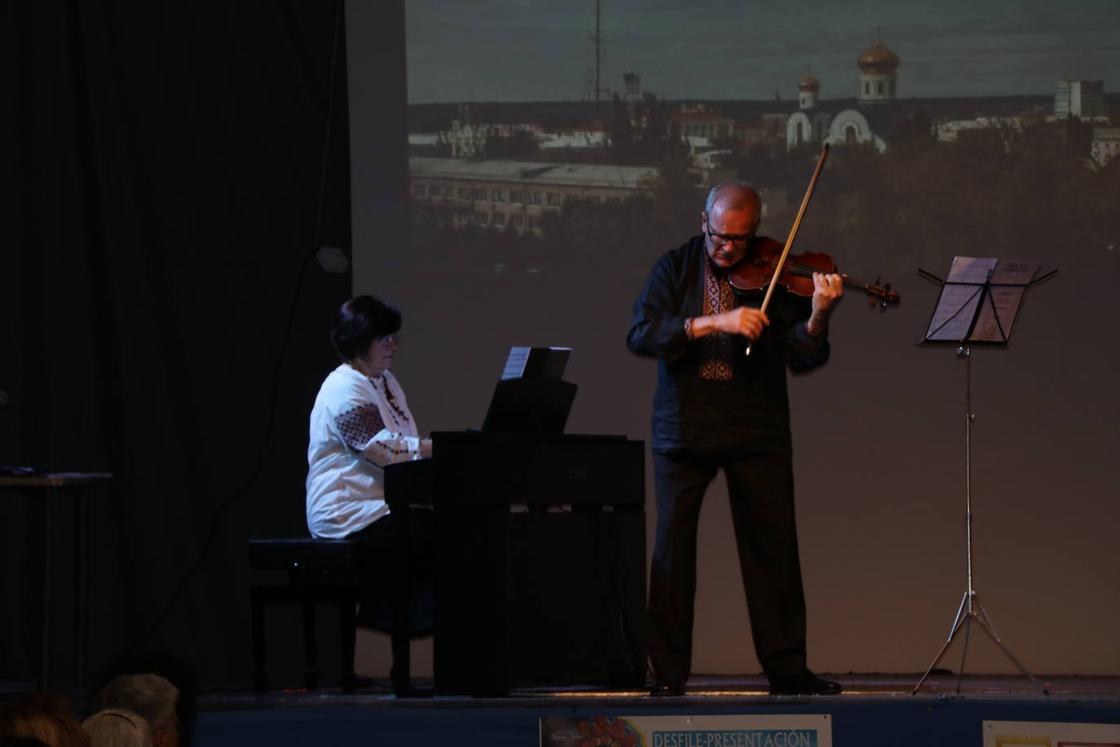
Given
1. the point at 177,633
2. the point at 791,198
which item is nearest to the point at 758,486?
the point at 791,198

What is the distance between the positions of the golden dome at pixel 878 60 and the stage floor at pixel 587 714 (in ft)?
8.25

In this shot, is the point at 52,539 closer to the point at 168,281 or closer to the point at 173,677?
the point at 168,281

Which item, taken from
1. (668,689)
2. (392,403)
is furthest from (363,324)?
(668,689)

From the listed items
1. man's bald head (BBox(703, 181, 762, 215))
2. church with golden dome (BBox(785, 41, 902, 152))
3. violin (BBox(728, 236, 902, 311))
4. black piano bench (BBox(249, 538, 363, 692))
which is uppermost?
church with golden dome (BBox(785, 41, 902, 152))

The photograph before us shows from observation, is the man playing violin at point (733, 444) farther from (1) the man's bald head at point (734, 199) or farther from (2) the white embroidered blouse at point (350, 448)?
(2) the white embroidered blouse at point (350, 448)

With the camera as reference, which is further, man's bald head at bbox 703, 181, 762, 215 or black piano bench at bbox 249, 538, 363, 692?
black piano bench at bbox 249, 538, 363, 692

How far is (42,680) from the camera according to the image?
15.3 ft

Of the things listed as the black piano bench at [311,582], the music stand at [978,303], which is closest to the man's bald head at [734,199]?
the music stand at [978,303]

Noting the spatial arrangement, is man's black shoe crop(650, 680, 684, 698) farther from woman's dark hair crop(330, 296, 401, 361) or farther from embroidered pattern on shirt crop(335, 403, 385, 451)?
woman's dark hair crop(330, 296, 401, 361)

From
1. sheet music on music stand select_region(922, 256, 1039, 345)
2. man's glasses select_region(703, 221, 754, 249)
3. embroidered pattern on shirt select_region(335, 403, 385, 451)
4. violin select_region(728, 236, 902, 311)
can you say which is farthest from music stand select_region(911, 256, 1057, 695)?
embroidered pattern on shirt select_region(335, 403, 385, 451)

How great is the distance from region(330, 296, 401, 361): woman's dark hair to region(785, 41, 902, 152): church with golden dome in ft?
5.83

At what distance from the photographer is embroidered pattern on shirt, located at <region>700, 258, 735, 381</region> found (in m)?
4.03

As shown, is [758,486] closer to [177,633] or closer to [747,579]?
[747,579]

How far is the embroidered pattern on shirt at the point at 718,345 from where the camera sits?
13.2ft
